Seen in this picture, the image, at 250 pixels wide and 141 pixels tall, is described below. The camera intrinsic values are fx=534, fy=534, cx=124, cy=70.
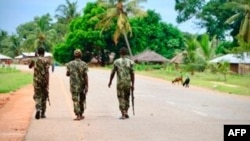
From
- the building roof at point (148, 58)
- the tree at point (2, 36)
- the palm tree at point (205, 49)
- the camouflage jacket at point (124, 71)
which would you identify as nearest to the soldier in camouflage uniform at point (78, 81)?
the camouflage jacket at point (124, 71)

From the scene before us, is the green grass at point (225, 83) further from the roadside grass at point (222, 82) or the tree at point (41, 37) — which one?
the tree at point (41, 37)

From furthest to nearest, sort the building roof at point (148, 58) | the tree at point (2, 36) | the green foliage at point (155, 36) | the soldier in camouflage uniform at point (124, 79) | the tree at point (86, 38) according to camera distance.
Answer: the tree at point (2, 36) < the green foliage at point (155, 36) < the tree at point (86, 38) < the building roof at point (148, 58) < the soldier in camouflage uniform at point (124, 79)

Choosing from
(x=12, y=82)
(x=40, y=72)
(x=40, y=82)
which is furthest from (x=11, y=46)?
(x=40, y=82)

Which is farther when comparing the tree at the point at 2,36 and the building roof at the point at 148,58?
the tree at the point at 2,36

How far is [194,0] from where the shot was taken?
89.8 m

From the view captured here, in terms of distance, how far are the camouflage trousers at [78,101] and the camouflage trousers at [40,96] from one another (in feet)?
2.76

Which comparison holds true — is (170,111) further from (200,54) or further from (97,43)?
(97,43)

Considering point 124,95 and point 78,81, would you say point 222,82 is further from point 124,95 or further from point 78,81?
point 78,81

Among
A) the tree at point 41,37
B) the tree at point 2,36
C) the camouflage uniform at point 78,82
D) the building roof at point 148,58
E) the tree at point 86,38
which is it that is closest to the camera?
the camouflage uniform at point 78,82

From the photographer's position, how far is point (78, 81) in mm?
14781

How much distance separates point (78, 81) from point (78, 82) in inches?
1.2

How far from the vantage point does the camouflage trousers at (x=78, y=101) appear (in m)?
14.5

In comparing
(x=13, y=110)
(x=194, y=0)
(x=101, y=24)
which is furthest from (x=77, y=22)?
(x=13, y=110)

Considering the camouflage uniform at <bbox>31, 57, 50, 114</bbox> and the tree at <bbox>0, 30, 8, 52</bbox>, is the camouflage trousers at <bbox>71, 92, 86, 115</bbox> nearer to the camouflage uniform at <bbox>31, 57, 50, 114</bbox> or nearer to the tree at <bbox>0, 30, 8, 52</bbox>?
the camouflage uniform at <bbox>31, 57, 50, 114</bbox>
